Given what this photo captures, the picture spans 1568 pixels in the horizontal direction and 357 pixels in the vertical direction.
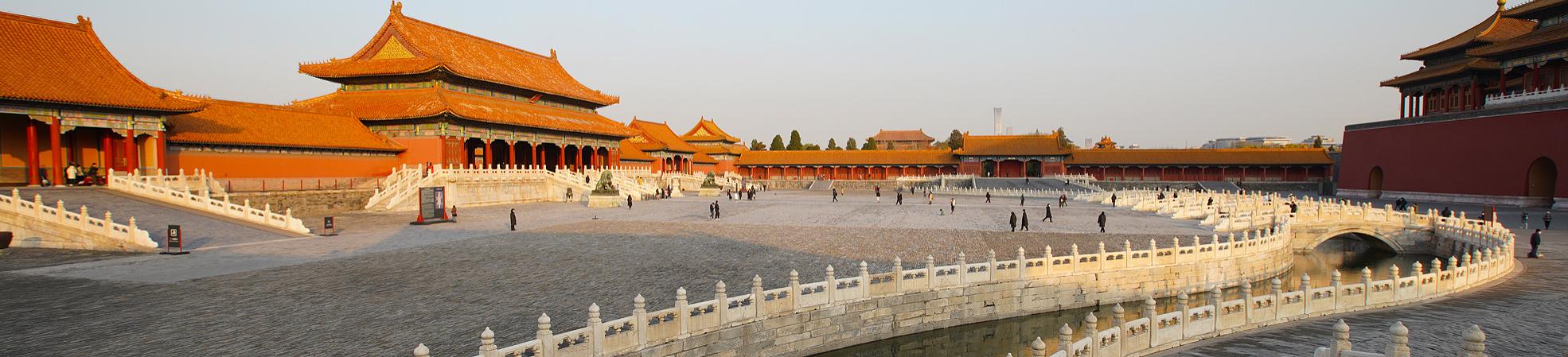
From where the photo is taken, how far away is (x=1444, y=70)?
4425 cm

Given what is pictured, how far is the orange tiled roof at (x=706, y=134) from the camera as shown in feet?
271

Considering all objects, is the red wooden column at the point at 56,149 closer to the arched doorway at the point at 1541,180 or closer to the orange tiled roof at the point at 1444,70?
the arched doorway at the point at 1541,180

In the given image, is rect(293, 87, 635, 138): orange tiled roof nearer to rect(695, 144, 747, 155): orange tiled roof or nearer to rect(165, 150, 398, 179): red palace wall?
rect(165, 150, 398, 179): red palace wall

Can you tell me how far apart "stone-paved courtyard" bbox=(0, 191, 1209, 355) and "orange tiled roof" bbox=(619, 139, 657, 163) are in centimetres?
3089

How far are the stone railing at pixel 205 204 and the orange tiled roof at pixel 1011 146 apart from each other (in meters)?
57.0

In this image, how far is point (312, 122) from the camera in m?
34.1

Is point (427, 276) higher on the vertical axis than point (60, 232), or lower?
lower

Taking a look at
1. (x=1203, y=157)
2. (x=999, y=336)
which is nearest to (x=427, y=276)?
(x=999, y=336)

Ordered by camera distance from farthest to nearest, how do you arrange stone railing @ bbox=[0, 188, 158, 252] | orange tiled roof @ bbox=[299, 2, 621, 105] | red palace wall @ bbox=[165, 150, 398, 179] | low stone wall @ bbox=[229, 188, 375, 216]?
1. orange tiled roof @ bbox=[299, 2, 621, 105]
2. red palace wall @ bbox=[165, 150, 398, 179]
3. low stone wall @ bbox=[229, 188, 375, 216]
4. stone railing @ bbox=[0, 188, 158, 252]

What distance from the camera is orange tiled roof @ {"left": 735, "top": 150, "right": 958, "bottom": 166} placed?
72750 millimetres

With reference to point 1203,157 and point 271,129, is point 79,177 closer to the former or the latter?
point 271,129

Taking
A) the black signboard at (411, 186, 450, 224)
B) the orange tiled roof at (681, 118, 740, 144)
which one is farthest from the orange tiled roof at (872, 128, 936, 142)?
the black signboard at (411, 186, 450, 224)

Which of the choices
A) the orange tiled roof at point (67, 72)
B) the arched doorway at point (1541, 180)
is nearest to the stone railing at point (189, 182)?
the orange tiled roof at point (67, 72)

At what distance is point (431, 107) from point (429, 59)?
11.2 feet
